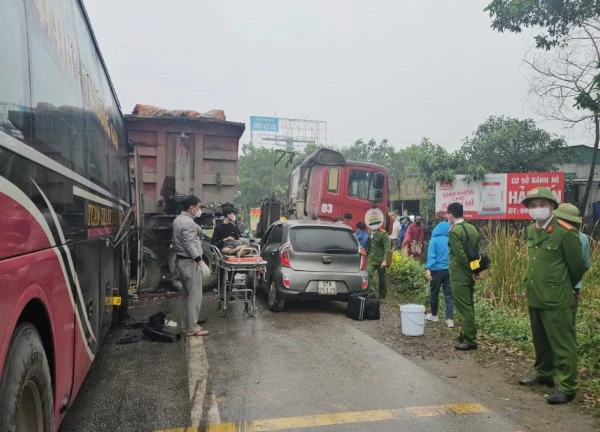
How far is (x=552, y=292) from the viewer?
14.0 feet

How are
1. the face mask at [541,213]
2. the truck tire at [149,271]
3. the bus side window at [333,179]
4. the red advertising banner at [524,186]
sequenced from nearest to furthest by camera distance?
the face mask at [541,213] < the truck tire at [149,271] < the bus side window at [333,179] < the red advertising banner at [524,186]

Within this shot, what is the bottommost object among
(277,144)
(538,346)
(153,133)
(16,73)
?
(538,346)

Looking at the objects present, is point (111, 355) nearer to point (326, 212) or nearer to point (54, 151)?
point (54, 151)

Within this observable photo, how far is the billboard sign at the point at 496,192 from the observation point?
13.6 meters

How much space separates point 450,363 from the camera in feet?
17.3

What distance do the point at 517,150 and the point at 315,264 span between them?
12.2 metres

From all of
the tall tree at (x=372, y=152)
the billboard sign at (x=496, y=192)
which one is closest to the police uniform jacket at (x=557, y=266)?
the billboard sign at (x=496, y=192)

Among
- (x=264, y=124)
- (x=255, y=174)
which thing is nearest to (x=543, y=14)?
(x=255, y=174)

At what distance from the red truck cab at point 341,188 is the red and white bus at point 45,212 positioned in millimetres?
9308

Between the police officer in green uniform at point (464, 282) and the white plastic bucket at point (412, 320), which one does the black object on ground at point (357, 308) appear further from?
the police officer in green uniform at point (464, 282)

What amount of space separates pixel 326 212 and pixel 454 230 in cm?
724

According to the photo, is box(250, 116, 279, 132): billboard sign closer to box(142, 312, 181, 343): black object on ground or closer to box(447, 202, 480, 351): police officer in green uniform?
box(142, 312, 181, 343): black object on ground

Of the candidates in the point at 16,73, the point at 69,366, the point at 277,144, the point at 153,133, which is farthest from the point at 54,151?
the point at 277,144

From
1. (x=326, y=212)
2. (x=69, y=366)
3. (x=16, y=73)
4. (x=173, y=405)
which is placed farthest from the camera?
(x=326, y=212)
